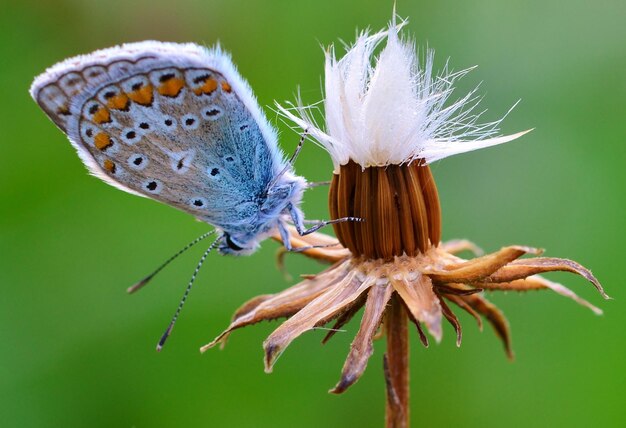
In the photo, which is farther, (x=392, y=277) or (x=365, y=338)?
(x=392, y=277)

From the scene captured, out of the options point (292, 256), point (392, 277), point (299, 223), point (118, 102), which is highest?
point (118, 102)

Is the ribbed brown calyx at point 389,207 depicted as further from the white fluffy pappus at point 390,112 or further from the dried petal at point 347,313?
the dried petal at point 347,313

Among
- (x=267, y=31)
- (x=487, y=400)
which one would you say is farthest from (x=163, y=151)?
(x=267, y=31)

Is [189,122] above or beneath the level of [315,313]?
above

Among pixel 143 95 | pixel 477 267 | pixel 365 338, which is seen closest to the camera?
pixel 365 338

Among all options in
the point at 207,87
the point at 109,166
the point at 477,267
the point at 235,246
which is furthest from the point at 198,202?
the point at 477,267

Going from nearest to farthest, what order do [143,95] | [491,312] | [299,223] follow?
[491,312], [143,95], [299,223]

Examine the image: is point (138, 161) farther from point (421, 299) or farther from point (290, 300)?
point (421, 299)
